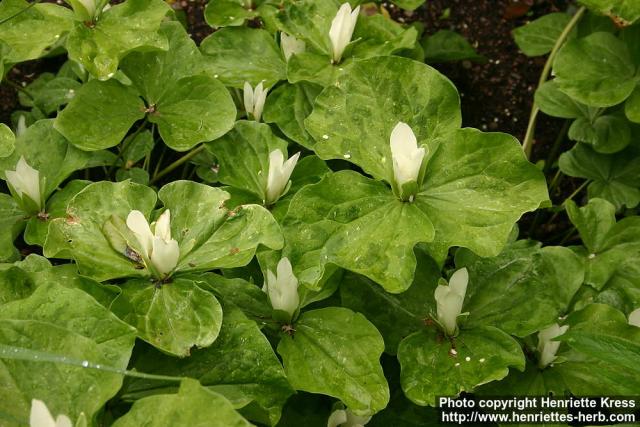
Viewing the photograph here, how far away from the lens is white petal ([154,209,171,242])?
1270 mm

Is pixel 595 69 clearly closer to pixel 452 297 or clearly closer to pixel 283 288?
pixel 452 297

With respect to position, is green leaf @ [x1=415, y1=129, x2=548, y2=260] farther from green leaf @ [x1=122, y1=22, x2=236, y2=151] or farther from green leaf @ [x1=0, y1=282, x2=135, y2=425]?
green leaf @ [x1=0, y1=282, x2=135, y2=425]

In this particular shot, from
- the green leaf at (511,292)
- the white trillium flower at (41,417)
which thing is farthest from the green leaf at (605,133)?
the white trillium flower at (41,417)

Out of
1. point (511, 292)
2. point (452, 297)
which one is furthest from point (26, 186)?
point (511, 292)

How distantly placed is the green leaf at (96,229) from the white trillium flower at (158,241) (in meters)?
0.04

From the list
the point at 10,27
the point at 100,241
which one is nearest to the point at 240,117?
the point at 10,27

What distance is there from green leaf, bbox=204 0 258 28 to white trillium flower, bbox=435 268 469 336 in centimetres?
89

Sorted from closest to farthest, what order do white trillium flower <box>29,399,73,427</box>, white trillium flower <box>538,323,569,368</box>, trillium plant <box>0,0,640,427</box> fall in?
white trillium flower <box>29,399,73,427</box> → trillium plant <box>0,0,640,427</box> → white trillium flower <box>538,323,569,368</box>

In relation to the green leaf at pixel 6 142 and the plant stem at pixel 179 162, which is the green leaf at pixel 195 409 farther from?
the plant stem at pixel 179 162

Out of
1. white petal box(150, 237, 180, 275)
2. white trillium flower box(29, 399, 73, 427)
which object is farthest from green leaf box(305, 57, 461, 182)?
white trillium flower box(29, 399, 73, 427)

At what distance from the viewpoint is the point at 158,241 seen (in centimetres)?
122

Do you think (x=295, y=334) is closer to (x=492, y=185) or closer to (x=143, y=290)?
(x=143, y=290)

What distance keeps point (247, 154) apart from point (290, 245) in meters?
0.34

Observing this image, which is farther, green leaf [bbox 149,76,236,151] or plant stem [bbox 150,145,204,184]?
plant stem [bbox 150,145,204,184]
